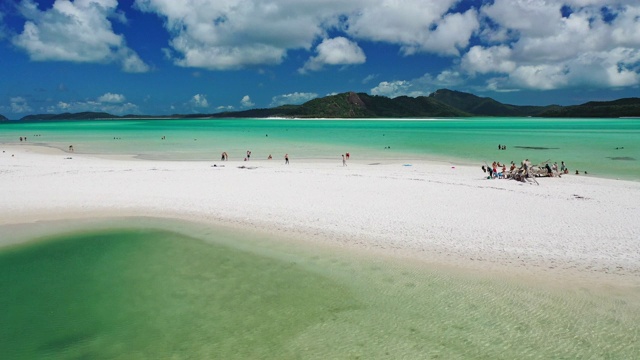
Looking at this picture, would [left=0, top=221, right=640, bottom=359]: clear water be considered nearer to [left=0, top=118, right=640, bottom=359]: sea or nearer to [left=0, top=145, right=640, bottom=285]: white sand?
[left=0, top=118, right=640, bottom=359]: sea

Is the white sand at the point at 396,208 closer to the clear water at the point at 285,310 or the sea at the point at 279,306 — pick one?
the sea at the point at 279,306

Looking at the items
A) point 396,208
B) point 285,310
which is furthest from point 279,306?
point 396,208

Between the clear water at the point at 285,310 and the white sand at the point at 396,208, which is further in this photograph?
the white sand at the point at 396,208

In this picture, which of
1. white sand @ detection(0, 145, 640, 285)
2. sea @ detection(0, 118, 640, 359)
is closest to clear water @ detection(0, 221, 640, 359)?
sea @ detection(0, 118, 640, 359)

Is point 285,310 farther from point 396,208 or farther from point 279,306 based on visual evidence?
point 396,208

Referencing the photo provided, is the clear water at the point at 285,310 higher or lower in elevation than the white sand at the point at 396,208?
lower

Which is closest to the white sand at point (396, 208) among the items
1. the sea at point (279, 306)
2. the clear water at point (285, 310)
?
the sea at point (279, 306)
